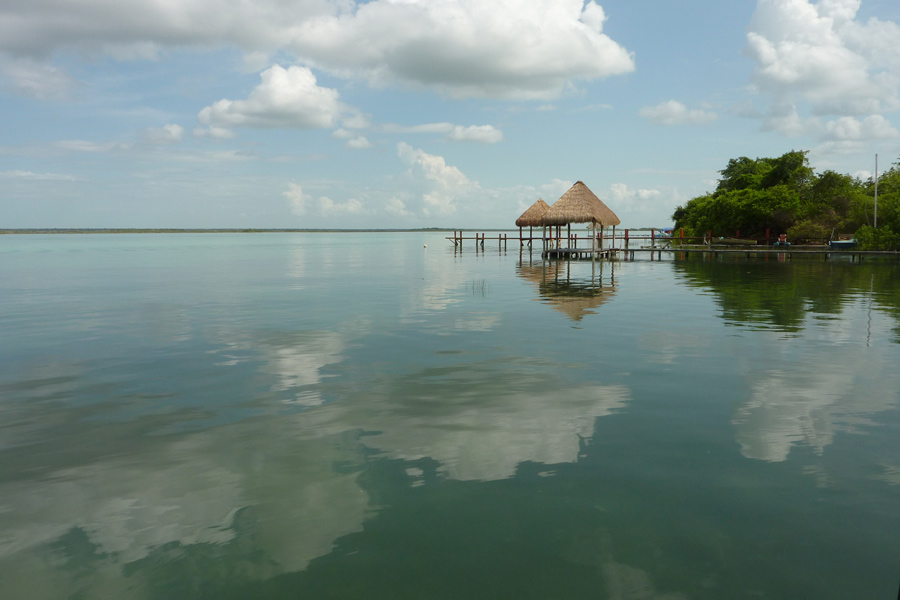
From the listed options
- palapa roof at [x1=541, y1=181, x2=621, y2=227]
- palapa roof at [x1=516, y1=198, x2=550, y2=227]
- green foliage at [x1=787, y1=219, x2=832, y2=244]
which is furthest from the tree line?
palapa roof at [x1=516, y1=198, x2=550, y2=227]

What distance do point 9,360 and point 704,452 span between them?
11.9m

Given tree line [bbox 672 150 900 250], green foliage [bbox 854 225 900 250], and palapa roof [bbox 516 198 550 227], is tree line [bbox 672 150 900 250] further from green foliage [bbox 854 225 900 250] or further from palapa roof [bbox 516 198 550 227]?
palapa roof [bbox 516 198 550 227]

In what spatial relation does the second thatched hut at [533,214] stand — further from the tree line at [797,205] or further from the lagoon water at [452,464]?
the lagoon water at [452,464]

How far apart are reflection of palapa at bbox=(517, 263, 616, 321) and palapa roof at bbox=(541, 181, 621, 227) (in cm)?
1226

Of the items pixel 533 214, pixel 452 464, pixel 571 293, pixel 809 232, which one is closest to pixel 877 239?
pixel 809 232

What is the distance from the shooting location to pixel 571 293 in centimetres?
2128

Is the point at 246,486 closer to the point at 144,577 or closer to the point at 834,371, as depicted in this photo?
the point at 144,577

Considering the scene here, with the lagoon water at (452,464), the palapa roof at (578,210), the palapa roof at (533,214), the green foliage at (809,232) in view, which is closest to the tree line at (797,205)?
the green foliage at (809,232)

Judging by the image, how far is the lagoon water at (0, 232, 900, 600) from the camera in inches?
162

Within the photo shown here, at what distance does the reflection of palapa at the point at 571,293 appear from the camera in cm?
1709

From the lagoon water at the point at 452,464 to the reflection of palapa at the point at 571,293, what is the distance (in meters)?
3.50

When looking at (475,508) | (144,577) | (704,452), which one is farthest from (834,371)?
(144,577)

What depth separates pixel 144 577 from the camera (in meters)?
A: 4.07

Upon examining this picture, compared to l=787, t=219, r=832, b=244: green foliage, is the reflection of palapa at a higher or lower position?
lower
